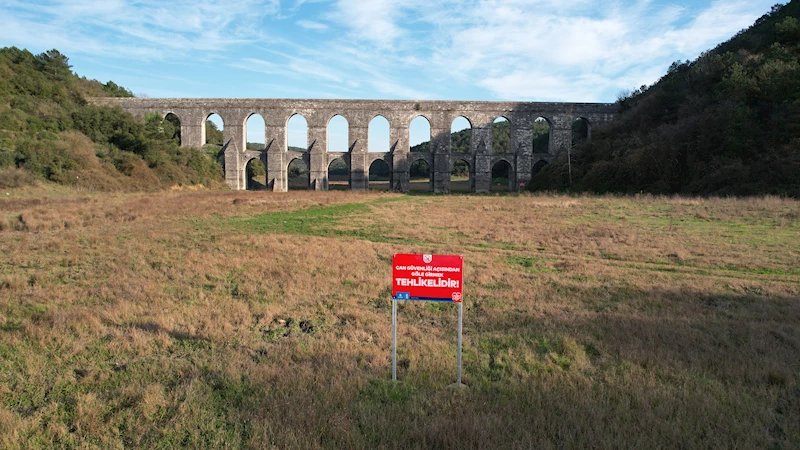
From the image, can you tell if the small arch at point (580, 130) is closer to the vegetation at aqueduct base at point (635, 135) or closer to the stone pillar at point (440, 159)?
the vegetation at aqueduct base at point (635, 135)

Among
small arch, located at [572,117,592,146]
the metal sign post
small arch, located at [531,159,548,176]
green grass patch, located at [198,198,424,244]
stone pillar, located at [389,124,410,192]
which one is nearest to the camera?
the metal sign post

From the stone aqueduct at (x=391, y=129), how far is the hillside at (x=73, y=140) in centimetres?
224

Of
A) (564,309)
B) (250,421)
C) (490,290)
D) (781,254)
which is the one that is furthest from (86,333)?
(781,254)

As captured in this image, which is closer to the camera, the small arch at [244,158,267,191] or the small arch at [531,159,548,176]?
the small arch at [531,159,548,176]

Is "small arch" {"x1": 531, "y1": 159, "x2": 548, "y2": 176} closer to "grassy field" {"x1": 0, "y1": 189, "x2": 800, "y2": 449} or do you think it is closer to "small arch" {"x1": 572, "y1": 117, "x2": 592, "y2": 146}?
"small arch" {"x1": 572, "y1": 117, "x2": 592, "y2": 146}

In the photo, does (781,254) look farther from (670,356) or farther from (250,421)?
(250,421)

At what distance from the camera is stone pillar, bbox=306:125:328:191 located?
4316 cm

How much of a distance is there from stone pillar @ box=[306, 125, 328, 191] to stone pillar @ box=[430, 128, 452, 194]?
32.1ft

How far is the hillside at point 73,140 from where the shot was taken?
25812 mm

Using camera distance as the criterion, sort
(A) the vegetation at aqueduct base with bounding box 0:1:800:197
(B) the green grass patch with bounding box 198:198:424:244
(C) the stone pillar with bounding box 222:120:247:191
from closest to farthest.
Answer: (B) the green grass patch with bounding box 198:198:424:244
(A) the vegetation at aqueduct base with bounding box 0:1:800:197
(C) the stone pillar with bounding box 222:120:247:191

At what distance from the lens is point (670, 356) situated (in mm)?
4875

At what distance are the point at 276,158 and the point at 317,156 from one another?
357cm

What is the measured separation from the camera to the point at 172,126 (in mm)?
42594

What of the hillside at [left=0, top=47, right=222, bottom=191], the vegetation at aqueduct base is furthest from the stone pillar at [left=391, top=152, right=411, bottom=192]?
the hillside at [left=0, top=47, right=222, bottom=191]
